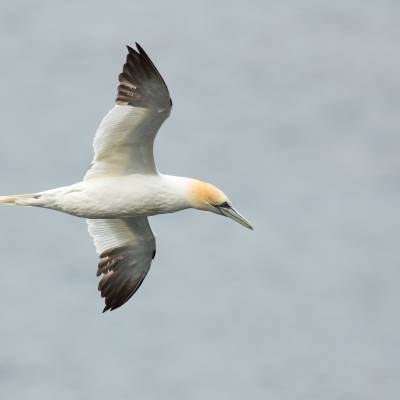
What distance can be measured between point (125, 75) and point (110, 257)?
359 centimetres

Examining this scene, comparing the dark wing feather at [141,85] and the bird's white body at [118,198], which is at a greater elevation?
the dark wing feather at [141,85]

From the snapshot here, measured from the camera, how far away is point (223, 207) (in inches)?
774

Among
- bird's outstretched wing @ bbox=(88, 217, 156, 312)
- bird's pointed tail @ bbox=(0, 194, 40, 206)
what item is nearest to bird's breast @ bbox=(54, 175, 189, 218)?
bird's pointed tail @ bbox=(0, 194, 40, 206)

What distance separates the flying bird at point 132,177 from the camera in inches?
723

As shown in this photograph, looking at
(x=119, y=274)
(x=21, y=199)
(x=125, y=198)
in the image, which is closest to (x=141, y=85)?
(x=125, y=198)

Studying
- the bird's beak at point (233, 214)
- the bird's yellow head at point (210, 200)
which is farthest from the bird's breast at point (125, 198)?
the bird's beak at point (233, 214)

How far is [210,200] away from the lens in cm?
1944

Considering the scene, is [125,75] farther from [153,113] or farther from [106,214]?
[106,214]

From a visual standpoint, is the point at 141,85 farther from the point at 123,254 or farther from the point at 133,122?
the point at 123,254

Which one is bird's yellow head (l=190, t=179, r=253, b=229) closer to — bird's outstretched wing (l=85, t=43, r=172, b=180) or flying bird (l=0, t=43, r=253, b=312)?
flying bird (l=0, t=43, r=253, b=312)

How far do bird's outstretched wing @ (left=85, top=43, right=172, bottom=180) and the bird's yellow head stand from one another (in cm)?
67

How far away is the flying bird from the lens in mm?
18375

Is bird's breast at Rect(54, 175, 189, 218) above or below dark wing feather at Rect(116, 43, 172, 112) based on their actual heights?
below

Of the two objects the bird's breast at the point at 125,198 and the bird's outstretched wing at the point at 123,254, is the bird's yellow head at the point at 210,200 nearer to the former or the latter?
the bird's breast at the point at 125,198
